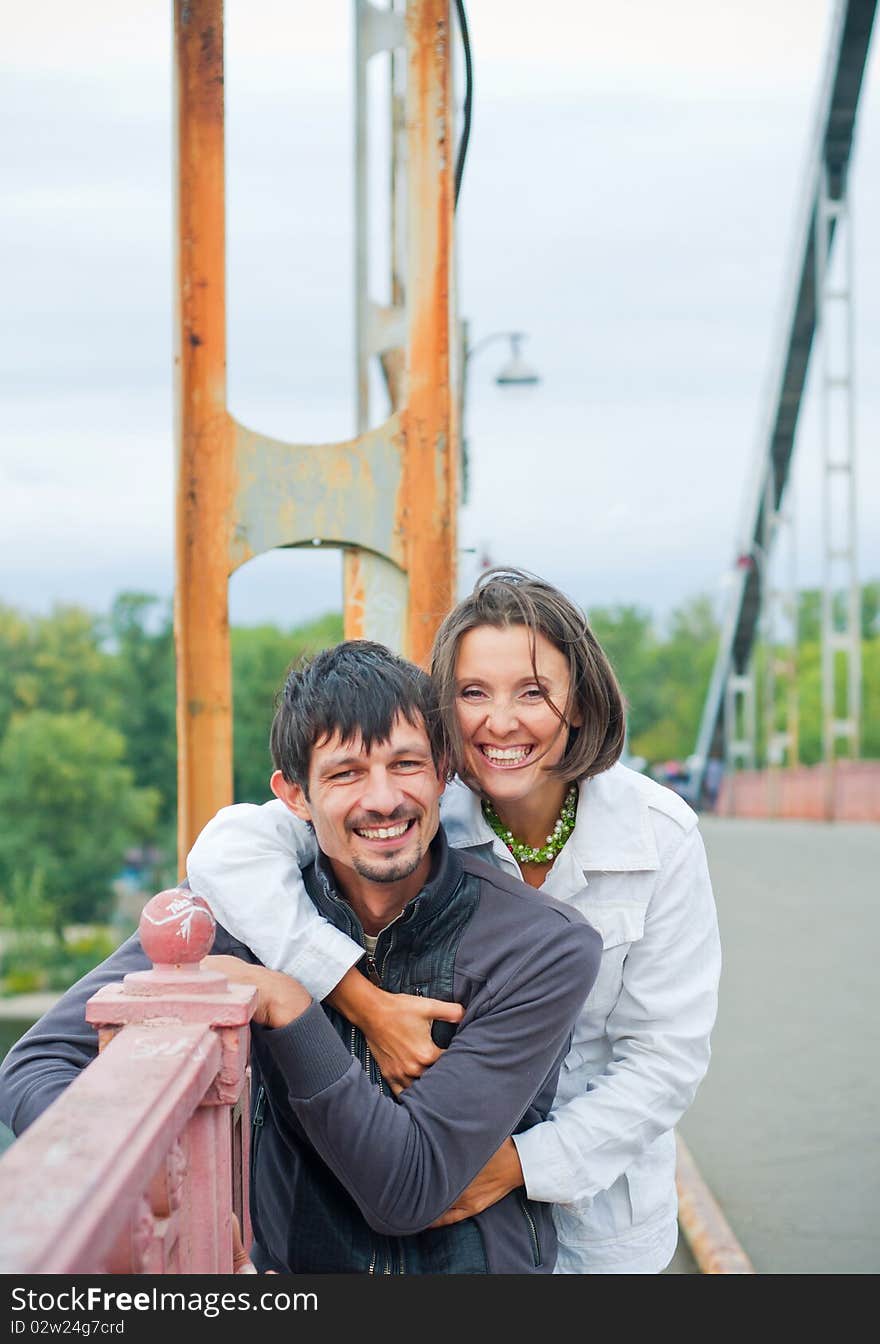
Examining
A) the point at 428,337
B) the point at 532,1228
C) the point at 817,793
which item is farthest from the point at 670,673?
the point at 532,1228

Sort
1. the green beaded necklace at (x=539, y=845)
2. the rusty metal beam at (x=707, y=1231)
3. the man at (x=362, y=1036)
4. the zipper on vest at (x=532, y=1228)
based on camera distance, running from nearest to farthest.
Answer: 1. the man at (x=362, y=1036)
2. the zipper on vest at (x=532, y=1228)
3. the green beaded necklace at (x=539, y=845)
4. the rusty metal beam at (x=707, y=1231)

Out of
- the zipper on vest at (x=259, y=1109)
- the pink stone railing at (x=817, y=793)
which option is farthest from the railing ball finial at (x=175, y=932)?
the pink stone railing at (x=817, y=793)

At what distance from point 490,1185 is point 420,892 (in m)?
0.39

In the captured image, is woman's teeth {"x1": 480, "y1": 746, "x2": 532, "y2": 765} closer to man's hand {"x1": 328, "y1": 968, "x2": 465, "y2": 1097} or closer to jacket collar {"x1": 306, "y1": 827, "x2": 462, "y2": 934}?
jacket collar {"x1": 306, "y1": 827, "x2": 462, "y2": 934}

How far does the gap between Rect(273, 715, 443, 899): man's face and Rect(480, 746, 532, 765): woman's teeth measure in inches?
9.7

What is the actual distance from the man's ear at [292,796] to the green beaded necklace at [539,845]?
365mm

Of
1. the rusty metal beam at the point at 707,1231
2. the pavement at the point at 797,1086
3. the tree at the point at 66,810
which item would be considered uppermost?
the rusty metal beam at the point at 707,1231

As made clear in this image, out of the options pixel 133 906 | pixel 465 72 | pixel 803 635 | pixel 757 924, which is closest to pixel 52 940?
pixel 133 906

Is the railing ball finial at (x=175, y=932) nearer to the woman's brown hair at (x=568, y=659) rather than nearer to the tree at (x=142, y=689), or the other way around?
the woman's brown hair at (x=568, y=659)

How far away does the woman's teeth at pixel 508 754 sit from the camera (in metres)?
2.26

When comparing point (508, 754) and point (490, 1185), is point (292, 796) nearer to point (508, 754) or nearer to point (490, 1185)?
point (508, 754)

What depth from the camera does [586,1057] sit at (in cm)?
230

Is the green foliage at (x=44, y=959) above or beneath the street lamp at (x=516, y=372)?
beneath

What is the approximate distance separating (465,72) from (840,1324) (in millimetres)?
2980
